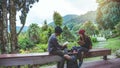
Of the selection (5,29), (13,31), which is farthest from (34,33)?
(5,29)

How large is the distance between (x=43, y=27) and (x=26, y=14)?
1809 centimetres

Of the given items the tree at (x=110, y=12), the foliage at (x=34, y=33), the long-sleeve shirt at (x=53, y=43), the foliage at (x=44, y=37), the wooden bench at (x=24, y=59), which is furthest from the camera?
the foliage at (x=34, y=33)

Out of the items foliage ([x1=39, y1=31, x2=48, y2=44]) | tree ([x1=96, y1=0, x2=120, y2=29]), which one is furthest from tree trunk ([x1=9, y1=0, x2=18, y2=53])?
foliage ([x1=39, y1=31, x2=48, y2=44])

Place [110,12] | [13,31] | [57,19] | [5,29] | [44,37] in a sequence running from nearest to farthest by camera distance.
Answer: [5,29] → [13,31] → [110,12] → [44,37] → [57,19]

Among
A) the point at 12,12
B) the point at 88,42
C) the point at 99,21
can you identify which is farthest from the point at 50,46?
the point at 99,21


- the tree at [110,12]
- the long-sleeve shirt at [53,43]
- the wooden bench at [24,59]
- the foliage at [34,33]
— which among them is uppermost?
the tree at [110,12]

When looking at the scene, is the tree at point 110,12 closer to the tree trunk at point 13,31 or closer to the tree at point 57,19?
the tree at point 57,19

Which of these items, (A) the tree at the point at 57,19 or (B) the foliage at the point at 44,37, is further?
(A) the tree at the point at 57,19

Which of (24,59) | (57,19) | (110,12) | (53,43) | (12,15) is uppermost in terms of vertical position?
(57,19)

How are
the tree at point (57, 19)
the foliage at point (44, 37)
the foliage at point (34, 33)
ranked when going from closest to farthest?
the foliage at point (44, 37) < the foliage at point (34, 33) < the tree at point (57, 19)

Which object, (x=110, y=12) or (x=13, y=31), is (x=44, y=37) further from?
(x=13, y=31)

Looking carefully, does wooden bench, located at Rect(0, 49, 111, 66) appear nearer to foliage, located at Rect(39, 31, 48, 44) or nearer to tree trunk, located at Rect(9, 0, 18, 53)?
tree trunk, located at Rect(9, 0, 18, 53)

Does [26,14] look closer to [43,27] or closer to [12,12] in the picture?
[12,12]

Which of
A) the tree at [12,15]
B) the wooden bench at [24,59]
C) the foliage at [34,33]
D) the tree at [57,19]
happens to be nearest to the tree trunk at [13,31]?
the tree at [12,15]
